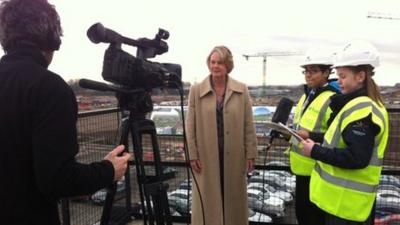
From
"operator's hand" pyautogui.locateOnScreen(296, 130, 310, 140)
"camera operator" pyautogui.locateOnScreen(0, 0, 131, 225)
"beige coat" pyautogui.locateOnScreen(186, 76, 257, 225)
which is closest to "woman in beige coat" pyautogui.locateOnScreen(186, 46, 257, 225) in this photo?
"beige coat" pyautogui.locateOnScreen(186, 76, 257, 225)

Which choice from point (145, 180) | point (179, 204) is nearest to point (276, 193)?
point (179, 204)

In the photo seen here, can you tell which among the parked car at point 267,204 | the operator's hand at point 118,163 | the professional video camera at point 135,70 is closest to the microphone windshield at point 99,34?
the professional video camera at point 135,70

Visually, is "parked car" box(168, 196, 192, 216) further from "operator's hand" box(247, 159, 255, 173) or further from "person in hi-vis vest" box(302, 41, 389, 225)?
"person in hi-vis vest" box(302, 41, 389, 225)

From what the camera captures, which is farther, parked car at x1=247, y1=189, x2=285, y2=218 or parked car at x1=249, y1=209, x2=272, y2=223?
parked car at x1=247, y1=189, x2=285, y2=218

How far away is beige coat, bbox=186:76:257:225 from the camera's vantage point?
117 inches

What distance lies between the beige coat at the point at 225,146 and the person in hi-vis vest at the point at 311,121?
0.41m

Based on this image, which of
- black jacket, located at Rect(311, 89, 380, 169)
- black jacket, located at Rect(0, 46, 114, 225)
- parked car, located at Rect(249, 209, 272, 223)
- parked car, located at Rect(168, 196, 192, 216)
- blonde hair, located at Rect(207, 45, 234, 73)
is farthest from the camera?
parked car, located at Rect(168, 196, 192, 216)

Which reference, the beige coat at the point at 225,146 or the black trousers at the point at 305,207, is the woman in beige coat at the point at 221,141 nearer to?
the beige coat at the point at 225,146

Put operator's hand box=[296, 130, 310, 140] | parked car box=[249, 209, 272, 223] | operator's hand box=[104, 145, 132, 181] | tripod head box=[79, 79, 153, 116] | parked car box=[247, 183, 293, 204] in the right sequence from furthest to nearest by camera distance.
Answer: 1. parked car box=[247, 183, 293, 204]
2. parked car box=[249, 209, 272, 223]
3. operator's hand box=[296, 130, 310, 140]
4. tripod head box=[79, 79, 153, 116]
5. operator's hand box=[104, 145, 132, 181]

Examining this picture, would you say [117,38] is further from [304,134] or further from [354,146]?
[304,134]

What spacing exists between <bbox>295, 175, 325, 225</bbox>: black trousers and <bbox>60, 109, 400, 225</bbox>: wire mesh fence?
1.37 feet

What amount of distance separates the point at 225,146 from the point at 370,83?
3.99 feet

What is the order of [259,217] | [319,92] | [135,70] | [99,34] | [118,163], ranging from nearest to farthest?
1. [118,163]
2. [99,34]
3. [135,70]
4. [319,92]
5. [259,217]

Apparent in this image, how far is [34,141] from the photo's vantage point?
1204 mm
